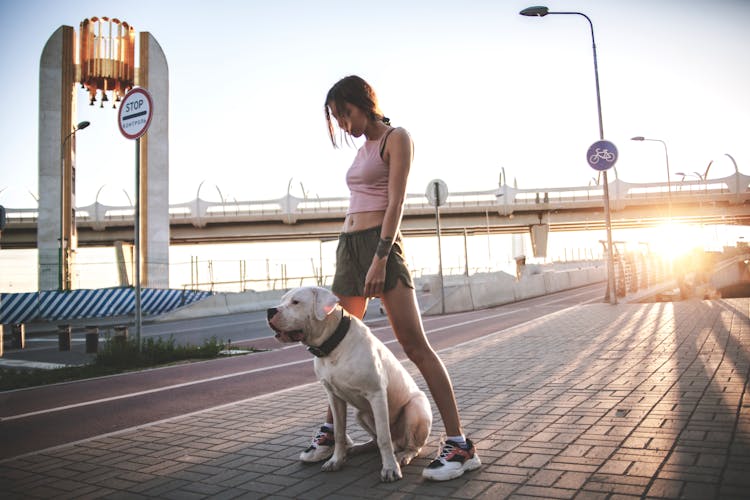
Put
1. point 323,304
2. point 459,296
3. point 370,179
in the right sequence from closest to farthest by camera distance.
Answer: point 323,304 → point 370,179 → point 459,296

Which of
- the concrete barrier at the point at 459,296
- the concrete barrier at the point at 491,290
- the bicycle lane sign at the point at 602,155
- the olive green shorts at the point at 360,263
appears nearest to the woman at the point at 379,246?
the olive green shorts at the point at 360,263

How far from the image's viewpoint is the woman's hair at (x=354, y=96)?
3592mm

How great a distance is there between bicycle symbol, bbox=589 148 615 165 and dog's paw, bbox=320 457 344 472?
1476cm

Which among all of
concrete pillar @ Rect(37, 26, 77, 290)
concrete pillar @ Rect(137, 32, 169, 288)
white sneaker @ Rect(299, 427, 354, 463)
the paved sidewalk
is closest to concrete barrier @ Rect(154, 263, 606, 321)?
concrete pillar @ Rect(137, 32, 169, 288)

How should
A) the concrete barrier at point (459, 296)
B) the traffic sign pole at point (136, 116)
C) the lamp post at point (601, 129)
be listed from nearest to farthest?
the traffic sign pole at point (136, 116), the lamp post at point (601, 129), the concrete barrier at point (459, 296)

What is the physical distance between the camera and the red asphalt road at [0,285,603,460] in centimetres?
509

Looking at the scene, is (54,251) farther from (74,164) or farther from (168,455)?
(168,455)

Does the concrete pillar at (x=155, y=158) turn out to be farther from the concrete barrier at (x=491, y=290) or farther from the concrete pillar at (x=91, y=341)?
the concrete pillar at (x=91, y=341)

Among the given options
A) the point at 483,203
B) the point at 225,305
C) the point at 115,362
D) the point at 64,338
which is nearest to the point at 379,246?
the point at 115,362

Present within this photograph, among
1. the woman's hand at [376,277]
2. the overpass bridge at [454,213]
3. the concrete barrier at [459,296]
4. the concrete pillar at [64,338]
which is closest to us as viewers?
the woman's hand at [376,277]

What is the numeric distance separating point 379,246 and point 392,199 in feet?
0.96

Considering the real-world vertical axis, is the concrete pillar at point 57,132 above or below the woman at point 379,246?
above

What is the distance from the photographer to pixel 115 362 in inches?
366

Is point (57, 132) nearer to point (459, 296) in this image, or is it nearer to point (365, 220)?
point (459, 296)
